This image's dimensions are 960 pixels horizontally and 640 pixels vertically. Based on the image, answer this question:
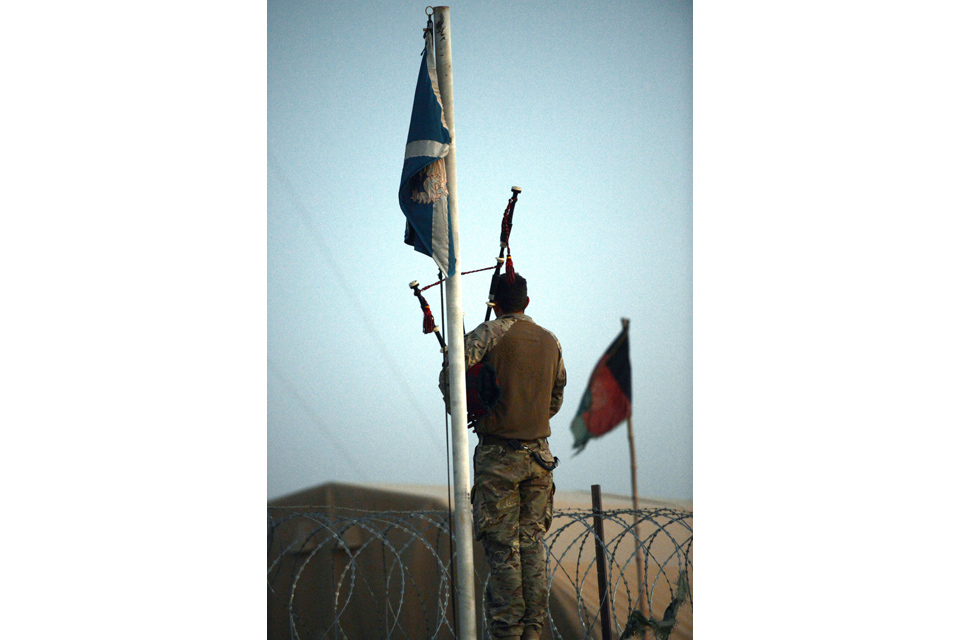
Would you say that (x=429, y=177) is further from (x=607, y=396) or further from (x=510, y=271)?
(x=607, y=396)

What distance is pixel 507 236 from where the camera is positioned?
362 cm

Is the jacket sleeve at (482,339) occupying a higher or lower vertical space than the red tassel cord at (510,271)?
lower

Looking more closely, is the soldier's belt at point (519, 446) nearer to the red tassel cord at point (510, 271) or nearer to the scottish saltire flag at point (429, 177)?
the red tassel cord at point (510, 271)

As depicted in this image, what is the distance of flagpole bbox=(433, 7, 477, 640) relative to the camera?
3027 millimetres

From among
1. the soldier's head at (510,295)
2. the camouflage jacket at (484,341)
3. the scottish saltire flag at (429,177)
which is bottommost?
the camouflage jacket at (484,341)

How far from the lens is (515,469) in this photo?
354 centimetres

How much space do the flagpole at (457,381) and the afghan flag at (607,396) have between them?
11.1 ft

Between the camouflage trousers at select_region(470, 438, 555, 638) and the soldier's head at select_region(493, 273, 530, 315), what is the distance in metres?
0.69

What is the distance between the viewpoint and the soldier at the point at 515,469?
11.4 feet

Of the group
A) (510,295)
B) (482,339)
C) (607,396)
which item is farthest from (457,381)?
(607,396)

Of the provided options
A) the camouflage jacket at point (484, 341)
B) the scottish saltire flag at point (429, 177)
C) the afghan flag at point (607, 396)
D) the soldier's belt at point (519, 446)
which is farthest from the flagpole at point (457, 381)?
the afghan flag at point (607, 396)

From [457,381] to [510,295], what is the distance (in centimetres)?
77

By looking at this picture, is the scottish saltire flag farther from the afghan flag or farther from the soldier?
the afghan flag

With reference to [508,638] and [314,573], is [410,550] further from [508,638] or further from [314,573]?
[508,638]
